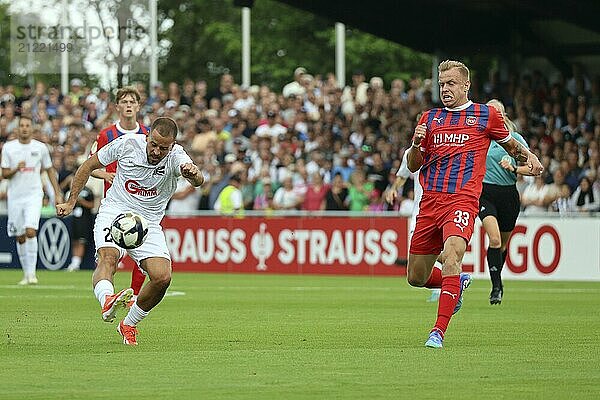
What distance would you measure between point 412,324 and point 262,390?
18.1ft

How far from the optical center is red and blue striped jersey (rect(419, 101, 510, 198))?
38.0ft

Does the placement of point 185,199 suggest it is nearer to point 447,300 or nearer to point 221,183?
point 221,183

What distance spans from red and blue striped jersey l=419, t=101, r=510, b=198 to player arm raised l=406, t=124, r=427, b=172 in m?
0.13

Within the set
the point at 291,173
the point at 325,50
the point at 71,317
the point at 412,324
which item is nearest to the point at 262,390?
the point at 412,324

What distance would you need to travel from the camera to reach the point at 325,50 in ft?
188

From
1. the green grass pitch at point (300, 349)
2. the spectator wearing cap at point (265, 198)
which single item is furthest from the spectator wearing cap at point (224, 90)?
the green grass pitch at point (300, 349)

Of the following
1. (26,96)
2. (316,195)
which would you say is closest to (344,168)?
(316,195)

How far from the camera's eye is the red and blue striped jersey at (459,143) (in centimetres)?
1158

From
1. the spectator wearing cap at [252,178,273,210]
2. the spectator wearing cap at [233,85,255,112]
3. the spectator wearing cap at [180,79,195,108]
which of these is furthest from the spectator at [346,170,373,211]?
the spectator wearing cap at [180,79,195,108]

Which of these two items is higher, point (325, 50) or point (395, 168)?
point (325, 50)

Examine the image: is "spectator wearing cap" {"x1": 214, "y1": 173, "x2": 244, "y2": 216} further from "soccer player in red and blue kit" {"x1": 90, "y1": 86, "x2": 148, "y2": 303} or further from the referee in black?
"soccer player in red and blue kit" {"x1": 90, "y1": 86, "x2": 148, "y2": 303}

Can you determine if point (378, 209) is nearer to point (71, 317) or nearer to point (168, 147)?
point (71, 317)

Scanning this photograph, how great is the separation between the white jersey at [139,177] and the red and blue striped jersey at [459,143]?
207cm

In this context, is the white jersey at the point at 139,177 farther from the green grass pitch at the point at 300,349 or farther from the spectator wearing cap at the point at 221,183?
the spectator wearing cap at the point at 221,183
